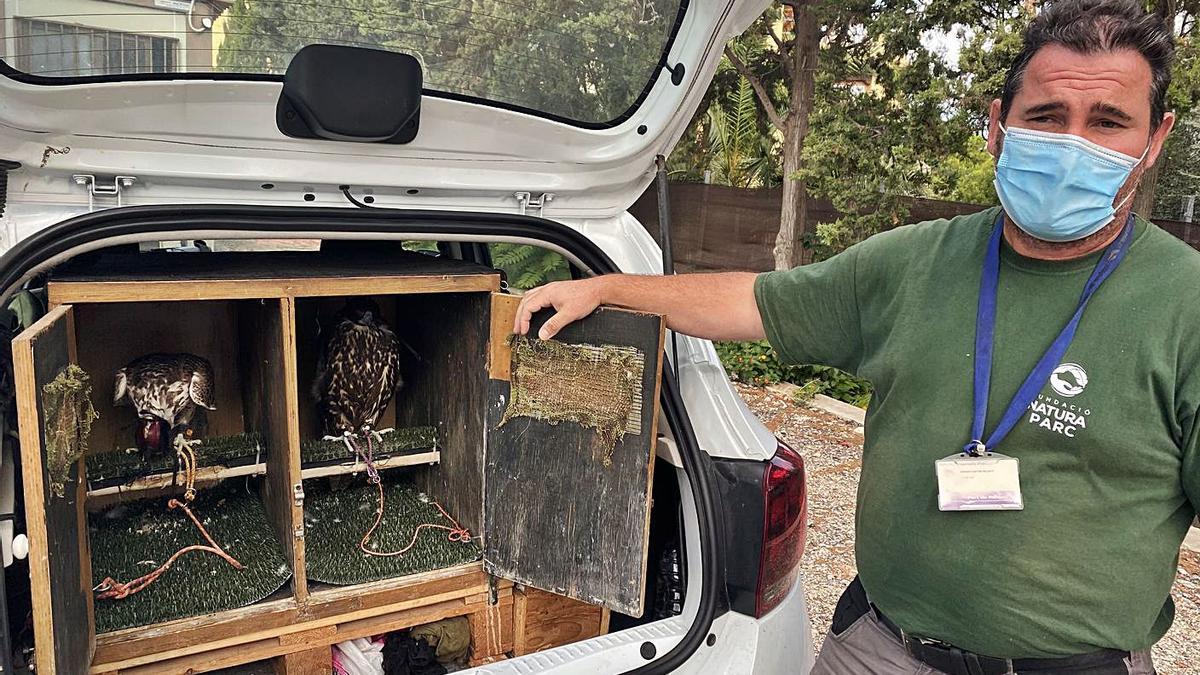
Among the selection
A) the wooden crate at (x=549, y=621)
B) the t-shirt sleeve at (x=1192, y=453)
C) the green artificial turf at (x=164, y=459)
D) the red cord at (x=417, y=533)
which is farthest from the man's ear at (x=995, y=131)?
the green artificial turf at (x=164, y=459)

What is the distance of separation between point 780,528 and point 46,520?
121 centimetres

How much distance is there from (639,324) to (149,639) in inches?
42.8

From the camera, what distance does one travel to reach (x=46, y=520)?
1.17m

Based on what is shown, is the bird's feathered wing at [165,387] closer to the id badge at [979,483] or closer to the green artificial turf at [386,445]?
the green artificial turf at [386,445]

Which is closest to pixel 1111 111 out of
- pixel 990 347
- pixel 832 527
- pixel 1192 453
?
pixel 990 347

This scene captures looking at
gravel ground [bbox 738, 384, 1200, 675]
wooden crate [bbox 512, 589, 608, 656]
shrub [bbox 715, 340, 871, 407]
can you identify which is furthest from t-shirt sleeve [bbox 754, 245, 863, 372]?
shrub [bbox 715, 340, 871, 407]

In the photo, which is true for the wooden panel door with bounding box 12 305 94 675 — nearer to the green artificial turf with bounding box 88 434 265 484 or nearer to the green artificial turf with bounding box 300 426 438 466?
the green artificial turf with bounding box 88 434 265 484

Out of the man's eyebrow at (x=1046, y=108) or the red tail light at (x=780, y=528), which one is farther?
the red tail light at (x=780, y=528)

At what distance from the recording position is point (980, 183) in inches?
324

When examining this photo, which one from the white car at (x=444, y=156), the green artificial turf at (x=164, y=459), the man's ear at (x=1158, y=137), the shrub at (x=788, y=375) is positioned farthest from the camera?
the shrub at (x=788, y=375)

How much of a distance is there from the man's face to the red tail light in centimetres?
73

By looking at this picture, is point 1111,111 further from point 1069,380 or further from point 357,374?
point 357,374

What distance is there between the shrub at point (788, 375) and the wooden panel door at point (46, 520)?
4.74 m

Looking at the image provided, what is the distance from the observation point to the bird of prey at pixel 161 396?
1.80 m
